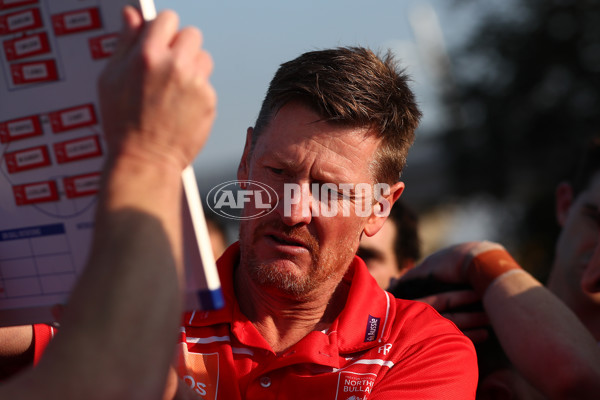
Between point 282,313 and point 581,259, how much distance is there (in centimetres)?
158

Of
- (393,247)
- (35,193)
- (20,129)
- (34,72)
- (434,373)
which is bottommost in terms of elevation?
(393,247)

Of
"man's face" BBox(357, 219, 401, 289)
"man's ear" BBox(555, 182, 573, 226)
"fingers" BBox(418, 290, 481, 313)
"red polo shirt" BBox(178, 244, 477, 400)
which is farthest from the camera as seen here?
"man's ear" BBox(555, 182, 573, 226)

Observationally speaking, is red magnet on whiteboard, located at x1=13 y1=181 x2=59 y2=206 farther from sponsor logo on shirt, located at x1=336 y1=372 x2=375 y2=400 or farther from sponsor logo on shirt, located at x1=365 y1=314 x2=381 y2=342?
sponsor logo on shirt, located at x1=365 y1=314 x2=381 y2=342

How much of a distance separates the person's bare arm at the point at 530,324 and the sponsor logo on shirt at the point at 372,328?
509 mm

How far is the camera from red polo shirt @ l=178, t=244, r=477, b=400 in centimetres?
206

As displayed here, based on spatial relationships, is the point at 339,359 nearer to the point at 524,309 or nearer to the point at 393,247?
the point at 524,309

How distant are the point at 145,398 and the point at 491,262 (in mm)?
1949

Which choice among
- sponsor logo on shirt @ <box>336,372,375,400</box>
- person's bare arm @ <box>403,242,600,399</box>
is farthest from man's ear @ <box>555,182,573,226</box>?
sponsor logo on shirt @ <box>336,372,375,400</box>

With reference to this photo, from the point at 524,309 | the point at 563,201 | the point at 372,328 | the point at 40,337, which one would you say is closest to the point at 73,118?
the point at 40,337

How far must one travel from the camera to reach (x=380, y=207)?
264 cm

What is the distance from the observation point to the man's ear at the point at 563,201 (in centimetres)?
369

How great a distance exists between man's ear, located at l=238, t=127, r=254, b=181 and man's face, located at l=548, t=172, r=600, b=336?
5.03 feet

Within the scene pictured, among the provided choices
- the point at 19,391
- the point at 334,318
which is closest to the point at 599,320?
the point at 334,318

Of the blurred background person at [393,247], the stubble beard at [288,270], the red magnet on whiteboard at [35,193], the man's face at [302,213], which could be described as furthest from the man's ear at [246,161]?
the red magnet on whiteboard at [35,193]
